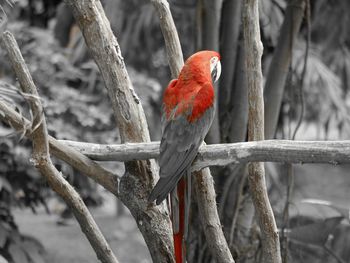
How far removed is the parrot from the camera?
1508mm

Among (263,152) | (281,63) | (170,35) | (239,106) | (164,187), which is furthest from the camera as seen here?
(239,106)

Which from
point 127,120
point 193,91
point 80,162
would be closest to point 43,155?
point 80,162

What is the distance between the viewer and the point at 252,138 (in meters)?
1.70

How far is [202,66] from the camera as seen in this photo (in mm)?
1649

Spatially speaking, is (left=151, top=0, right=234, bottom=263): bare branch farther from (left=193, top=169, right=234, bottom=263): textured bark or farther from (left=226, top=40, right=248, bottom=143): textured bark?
(left=226, top=40, right=248, bottom=143): textured bark

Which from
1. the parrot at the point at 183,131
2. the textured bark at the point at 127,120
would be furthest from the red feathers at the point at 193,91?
the textured bark at the point at 127,120

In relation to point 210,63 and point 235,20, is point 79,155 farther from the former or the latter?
point 235,20

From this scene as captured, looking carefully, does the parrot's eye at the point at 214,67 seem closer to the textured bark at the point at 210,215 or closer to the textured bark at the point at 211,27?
the textured bark at the point at 210,215

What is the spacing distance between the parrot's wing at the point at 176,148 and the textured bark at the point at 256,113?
14cm

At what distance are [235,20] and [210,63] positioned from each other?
2.57 feet

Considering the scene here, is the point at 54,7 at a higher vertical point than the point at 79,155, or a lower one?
higher

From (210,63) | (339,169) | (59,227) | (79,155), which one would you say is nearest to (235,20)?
(210,63)

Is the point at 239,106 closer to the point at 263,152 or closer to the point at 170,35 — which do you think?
the point at 170,35

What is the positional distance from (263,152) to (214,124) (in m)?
0.93
